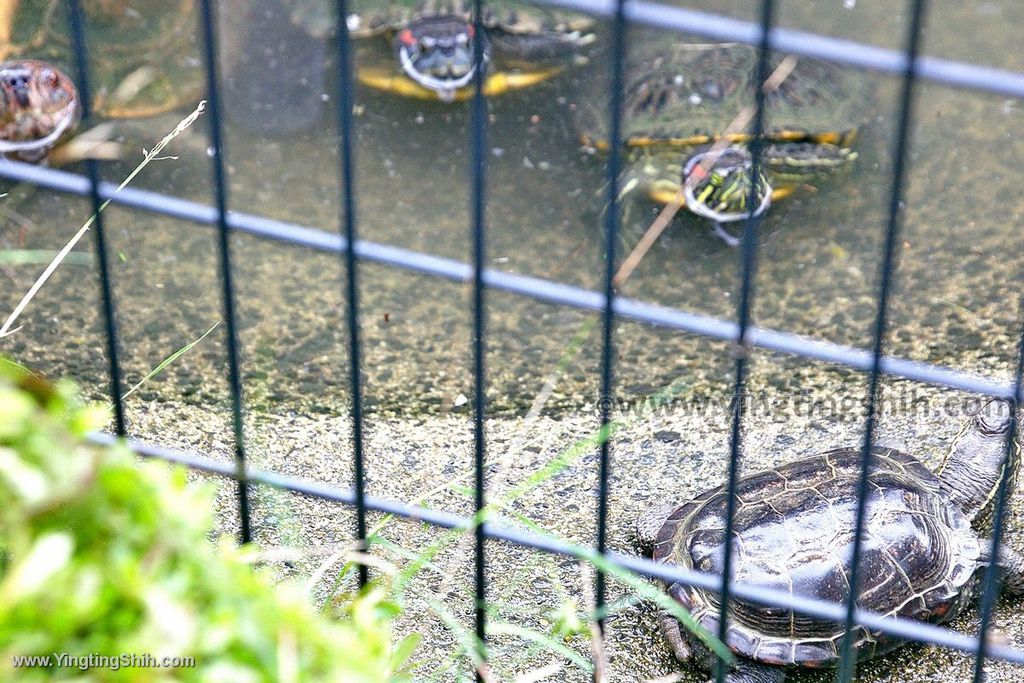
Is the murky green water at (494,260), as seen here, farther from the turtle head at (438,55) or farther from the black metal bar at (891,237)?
the black metal bar at (891,237)

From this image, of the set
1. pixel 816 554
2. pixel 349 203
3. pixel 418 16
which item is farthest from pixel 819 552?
pixel 418 16

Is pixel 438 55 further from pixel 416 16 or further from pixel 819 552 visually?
pixel 819 552

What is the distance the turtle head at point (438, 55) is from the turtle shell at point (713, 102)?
464 mm

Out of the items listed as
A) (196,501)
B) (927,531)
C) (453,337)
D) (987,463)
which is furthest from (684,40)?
(196,501)

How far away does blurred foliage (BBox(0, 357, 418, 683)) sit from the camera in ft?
3.41

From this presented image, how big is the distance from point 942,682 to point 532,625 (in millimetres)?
780

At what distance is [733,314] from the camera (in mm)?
3875

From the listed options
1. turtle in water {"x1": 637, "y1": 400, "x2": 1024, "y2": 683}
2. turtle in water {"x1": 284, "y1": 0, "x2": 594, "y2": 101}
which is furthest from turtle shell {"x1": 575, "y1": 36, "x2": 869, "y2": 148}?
turtle in water {"x1": 637, "y1": 400, "x2": 1024, "y2": 683}

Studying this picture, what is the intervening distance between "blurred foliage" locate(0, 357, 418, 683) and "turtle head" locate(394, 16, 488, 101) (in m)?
3.92

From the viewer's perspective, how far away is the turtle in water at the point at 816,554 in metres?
2.73

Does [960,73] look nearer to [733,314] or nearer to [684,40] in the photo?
[733,314]

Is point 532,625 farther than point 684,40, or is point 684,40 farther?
point 684,40

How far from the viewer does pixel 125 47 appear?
496 cm

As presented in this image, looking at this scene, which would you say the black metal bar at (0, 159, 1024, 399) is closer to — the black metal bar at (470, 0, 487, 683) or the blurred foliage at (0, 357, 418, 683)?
the black metal bar at (470, 0, 487, 683)
